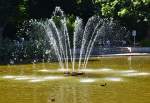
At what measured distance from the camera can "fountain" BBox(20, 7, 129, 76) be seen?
143ft

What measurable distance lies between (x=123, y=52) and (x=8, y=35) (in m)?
15.6

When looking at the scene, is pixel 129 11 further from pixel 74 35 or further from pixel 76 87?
pixel 76 87

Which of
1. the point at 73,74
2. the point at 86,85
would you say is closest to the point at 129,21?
the point at 73,74

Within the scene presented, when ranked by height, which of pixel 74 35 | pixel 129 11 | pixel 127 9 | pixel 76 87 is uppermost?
pixel 127 9

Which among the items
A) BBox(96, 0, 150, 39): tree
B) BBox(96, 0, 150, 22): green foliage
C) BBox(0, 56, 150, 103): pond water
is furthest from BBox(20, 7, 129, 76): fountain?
BBox(0, 56, 150, 103): pond water

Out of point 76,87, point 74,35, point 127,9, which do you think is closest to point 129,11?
point 127,9

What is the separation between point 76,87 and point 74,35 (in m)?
26.3

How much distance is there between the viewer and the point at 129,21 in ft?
185

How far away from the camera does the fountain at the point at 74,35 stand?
4344 centimetres

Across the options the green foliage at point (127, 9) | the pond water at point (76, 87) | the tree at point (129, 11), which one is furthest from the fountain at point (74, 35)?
the pond water at point (76, 87)

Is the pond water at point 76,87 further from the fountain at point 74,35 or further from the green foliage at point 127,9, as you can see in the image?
the green foliage at point 127,9

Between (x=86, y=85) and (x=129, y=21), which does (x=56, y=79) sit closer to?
(x=86, y=85)

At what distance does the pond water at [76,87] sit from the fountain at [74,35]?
1001 cm

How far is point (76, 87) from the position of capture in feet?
69.8
